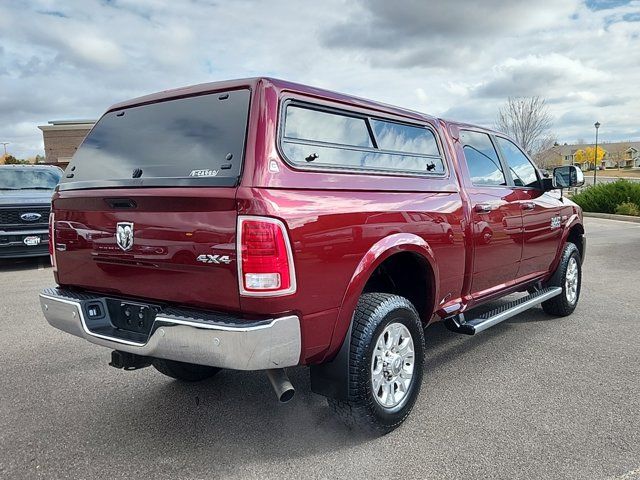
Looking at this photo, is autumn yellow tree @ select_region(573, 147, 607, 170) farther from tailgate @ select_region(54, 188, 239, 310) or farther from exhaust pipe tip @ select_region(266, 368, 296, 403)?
tailgate @ select_region(54, 188, 239, 310)

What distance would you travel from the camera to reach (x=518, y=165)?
5.01 metres

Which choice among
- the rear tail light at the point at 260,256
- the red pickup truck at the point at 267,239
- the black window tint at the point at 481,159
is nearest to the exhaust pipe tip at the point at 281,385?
the red pickup truck at the point at 267,239

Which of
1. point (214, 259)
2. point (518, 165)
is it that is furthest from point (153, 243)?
point (518, 165)

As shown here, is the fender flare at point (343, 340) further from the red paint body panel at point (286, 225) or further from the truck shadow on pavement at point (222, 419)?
the truck shadow on pavement at point (222, 419)

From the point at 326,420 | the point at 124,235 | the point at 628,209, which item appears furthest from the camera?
the point at 628,209

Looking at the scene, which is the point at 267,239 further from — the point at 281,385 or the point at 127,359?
the point at 127,359

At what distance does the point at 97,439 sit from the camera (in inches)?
122

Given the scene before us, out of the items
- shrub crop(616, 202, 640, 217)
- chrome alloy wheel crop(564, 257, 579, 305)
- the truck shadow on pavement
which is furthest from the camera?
shrub crop(616, 202, 640, 217)

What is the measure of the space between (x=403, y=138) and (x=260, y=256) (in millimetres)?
1688

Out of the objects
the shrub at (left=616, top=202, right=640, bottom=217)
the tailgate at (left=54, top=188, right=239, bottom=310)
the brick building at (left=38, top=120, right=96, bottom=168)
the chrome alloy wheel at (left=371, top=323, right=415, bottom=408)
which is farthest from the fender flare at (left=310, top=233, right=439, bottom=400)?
the brick building at (left=38, top=120, right=96, bottom=168)

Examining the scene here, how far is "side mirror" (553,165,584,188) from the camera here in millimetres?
5227

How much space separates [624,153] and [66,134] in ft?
377

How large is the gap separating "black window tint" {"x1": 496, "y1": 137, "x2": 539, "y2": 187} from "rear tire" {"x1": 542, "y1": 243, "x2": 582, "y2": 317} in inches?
37.0

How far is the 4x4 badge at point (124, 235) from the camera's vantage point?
282 centimetres
